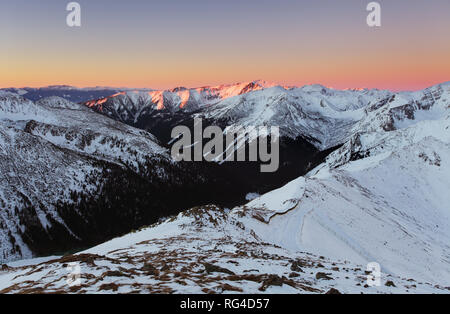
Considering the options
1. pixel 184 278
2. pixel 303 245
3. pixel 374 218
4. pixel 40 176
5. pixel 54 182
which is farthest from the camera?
pixel 54 182

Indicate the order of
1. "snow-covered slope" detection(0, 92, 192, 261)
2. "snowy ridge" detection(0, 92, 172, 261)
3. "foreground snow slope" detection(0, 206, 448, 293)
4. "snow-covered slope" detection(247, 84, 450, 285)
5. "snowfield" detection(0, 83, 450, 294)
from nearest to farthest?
1. "foreground snow slope" detection(0, 206, 448, 293)
2. "snowfield" detection(0, 83, 450, 294)
3. "snow-covered slope" detection(247, 84, 450, 285)
4. "snowy ridge" detection(0, 92, 172, 261)
5. "snow-covered slope" detection(0, 92, 192, 261)

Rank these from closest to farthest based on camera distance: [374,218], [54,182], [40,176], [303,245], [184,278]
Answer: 1. [184,278]
2. [303,245]
3. [374,218]
4. [40,176]
5. [54,182]

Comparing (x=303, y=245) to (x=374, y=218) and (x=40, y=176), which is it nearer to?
(x=374, y=218)

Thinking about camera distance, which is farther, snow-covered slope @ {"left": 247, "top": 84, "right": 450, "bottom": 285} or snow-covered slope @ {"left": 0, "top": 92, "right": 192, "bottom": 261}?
snow-covered slope @ {"left": 0, "top": 92, "right": 192, "bottom": 261}

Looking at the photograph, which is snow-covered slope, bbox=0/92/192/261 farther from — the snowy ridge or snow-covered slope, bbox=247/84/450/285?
snow-covered slope, bbox=247/84/450/285

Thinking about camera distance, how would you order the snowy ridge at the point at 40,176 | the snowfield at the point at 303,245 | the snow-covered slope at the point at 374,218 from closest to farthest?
the snowfield at the point at 303,245
the snow-covered slope at the point at 374,218
the snowy ridge at the point at 40,176

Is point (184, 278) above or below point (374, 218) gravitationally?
above

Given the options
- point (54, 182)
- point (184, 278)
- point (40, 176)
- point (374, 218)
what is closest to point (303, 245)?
point (374, 218)

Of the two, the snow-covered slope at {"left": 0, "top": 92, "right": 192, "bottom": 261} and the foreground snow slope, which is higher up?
the foreground snow slope

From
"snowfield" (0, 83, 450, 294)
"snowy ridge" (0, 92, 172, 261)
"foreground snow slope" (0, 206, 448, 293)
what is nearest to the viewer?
"foreground snow slope" (0, 206, 448, 293)

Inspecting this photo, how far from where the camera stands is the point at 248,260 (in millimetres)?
17484

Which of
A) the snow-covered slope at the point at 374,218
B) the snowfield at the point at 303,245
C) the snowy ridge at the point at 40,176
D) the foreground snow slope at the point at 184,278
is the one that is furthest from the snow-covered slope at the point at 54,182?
the foreground snow slope at the point at 184,278

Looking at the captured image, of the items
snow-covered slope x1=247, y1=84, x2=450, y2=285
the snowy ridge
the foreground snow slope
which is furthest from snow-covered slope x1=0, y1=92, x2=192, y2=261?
→ the foreground snow slope

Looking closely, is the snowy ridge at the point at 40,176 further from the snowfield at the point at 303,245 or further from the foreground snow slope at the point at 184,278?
the foreground snow slope at the point at 184,278
